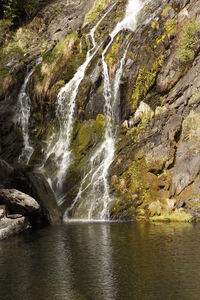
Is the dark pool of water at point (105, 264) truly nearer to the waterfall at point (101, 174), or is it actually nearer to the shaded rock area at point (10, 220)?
the shaded rock area at point (10, 220)

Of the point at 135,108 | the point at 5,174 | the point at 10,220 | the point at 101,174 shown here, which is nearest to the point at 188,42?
the point at 135,108

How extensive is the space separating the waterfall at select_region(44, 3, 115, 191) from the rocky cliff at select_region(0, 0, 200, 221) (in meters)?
0.54

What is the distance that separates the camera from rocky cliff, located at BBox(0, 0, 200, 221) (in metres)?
28.7

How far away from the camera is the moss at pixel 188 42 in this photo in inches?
1270

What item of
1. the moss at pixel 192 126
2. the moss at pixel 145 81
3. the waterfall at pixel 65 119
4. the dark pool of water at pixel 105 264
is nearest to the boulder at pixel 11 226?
the dark pool of water at pixel 105 264

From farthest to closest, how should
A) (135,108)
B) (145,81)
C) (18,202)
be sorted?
1. (145,81)
2. (135,108)
3. (18,202)

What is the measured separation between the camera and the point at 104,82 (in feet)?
120

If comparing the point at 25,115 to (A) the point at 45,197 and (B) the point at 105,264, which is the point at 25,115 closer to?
(A) the point at 45,197

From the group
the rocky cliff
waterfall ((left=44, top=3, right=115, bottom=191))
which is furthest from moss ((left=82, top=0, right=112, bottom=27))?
waterfall ((left=44, top=3, right=115, bottom=191))

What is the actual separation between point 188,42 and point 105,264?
21.2m

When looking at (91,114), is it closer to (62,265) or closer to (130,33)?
(130,33)

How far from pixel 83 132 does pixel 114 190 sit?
7.19m

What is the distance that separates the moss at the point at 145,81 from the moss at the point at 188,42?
178 cm

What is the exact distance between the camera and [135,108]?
33500mm
